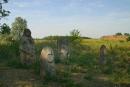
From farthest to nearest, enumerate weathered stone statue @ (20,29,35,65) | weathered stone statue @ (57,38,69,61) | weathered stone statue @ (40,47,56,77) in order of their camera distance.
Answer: weathered stone statue @ (57,38,69,61), weathered stone statue @ (20,29,35,65), weathered stone statue @ (40,47,56,77)

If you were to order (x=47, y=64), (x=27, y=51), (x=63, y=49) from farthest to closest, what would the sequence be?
(x=63, y=49)
(x=27, y=51)
(x=47, y=64)

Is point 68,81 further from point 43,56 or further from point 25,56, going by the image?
point 25,56

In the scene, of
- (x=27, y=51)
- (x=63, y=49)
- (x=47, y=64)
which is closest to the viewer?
(x=47, y=64)

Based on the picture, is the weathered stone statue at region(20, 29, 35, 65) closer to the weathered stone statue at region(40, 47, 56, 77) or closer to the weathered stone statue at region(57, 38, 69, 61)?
the weathered stone statue at region(40, 47, 56, 77)

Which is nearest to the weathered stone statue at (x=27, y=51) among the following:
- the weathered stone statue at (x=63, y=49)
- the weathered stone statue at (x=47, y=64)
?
the weathered stone statue at (x=47, y=64)

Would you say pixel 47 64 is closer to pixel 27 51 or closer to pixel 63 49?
pixel 27 51

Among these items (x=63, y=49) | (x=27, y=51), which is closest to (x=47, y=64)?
(x=27, y=51)

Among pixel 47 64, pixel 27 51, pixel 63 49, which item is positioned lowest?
pixel 47 64

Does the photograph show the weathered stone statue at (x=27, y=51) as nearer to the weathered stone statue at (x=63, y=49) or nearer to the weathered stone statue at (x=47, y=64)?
the weathered stone statue at (x=47, y=64)

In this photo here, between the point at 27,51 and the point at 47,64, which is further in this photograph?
the point at 27,51

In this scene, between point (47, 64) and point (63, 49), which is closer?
point (47, 64)

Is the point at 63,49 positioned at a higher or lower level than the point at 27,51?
lower

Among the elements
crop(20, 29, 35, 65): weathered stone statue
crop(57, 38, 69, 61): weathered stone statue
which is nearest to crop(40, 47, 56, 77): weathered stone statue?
crop(20, 29, 35, 65): weathered stone statue

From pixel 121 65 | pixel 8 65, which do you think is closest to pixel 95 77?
pixel 8 65
